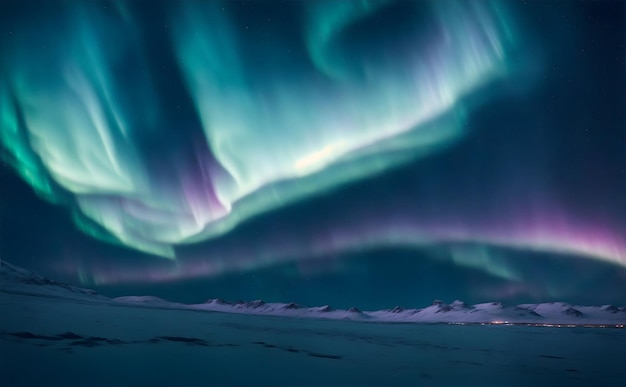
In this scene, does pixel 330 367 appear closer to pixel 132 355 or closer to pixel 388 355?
pixel 388 355

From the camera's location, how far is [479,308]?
108m

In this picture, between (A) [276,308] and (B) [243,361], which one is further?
(A) [276,308]

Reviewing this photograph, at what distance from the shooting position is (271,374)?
774 centimetres

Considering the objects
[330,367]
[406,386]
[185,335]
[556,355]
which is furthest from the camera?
[185,335]

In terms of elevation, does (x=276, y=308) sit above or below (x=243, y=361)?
above

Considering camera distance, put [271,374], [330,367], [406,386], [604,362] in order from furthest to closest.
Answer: [604,362]
[330,367]
[271,374]
[406,386]

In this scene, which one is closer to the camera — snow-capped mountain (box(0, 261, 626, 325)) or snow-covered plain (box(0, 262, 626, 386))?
snow-covered plain (box(0, 262, 626, 386))

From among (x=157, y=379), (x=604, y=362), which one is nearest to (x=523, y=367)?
(x=604, y=362)

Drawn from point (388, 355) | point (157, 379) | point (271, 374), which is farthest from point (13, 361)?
point (388, 355)

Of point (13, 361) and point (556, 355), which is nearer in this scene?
point (13, 361)

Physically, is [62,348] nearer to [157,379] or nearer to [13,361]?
[13,361]

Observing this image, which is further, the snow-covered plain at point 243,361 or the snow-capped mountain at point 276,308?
the snow-capped mountain at point 276,308

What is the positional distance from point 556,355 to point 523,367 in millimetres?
3192

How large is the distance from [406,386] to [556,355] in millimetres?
7279
